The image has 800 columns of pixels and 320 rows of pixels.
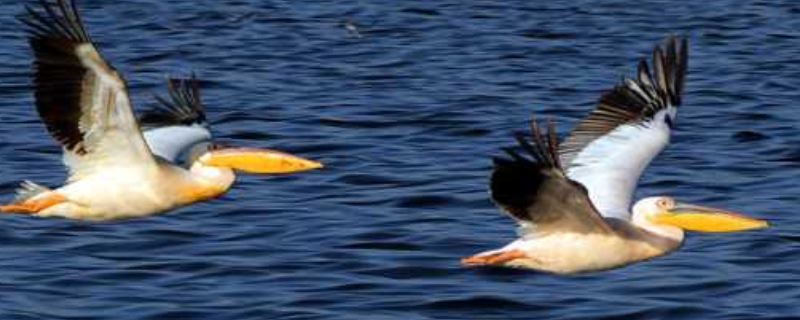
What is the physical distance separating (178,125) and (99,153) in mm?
1563

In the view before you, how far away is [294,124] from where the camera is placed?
19.8 meters

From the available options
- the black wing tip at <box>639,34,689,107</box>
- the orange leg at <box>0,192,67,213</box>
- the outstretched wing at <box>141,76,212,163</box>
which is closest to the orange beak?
the orange leg at <box>0,192,67,213</box>

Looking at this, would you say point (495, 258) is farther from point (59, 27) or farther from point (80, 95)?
point (59, 27)

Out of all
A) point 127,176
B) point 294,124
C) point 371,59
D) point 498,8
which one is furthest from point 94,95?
point 498,8

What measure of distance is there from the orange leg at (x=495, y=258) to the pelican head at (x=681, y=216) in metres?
1.09

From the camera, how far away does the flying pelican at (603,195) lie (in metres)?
10.4

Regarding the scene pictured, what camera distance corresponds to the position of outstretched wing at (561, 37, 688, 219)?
12070 mm

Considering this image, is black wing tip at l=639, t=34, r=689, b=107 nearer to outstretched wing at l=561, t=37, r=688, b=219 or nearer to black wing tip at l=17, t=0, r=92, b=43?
outstretched wing at l=561, t=37, r=688, b=219

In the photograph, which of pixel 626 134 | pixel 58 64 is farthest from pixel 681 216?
pixel 58 64

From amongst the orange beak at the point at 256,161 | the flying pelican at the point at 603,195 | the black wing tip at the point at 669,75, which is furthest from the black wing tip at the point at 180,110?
the black wing tip at the point at 669,75

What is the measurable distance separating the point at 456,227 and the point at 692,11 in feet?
41.8

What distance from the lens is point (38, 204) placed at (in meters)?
11.8

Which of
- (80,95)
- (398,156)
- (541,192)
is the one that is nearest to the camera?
(541,192)

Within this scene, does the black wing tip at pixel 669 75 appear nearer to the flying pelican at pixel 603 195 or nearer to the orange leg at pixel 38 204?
the flying pelican at pixel 603 195
